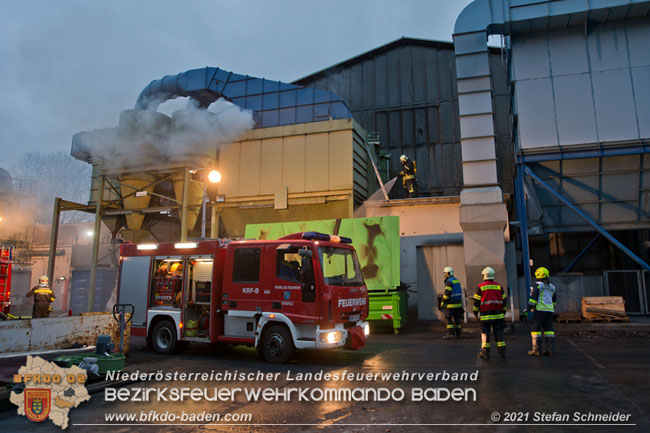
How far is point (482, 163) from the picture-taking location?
13.9 m

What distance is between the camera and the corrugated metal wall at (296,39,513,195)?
969 inches

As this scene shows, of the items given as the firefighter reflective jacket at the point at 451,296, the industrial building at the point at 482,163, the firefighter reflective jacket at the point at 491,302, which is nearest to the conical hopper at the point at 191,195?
the industrial building at the point at 482,163

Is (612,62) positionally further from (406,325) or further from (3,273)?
(3,273)

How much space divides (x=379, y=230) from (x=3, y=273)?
40.1 ft

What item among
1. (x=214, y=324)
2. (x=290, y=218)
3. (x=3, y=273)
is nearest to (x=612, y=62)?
(x=290, y=218)

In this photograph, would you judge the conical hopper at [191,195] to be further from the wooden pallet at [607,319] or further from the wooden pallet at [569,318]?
the wooden pallet at [607,319]

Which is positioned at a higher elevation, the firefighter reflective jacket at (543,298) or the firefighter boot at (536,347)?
the firefighter reflective jacket at (543,298)

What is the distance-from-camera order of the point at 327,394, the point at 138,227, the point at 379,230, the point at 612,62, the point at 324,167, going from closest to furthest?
the point at 327,394, the point at 379,230, the point at 612,62, the point at 324,167, the point at 138,227

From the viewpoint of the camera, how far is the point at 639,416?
432 centimetres

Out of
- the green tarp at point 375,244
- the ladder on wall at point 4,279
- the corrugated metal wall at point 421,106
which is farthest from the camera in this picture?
the corrugated metal wall at point 421,106

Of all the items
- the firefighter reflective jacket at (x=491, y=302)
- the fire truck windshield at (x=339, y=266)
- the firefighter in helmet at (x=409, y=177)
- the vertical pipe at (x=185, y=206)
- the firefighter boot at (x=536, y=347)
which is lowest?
the firefighter boot at (x=536, y=347)

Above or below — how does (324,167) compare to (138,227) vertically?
above

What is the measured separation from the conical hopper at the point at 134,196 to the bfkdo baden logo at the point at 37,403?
13.9 m

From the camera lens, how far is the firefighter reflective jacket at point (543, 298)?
26.1ft
